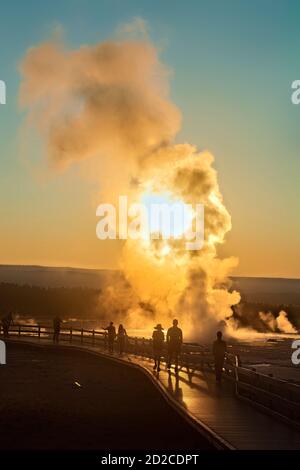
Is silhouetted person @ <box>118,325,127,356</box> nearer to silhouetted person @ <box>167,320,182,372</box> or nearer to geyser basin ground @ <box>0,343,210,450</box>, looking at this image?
geyser basin ground @ <box>0,343,210,450</box>

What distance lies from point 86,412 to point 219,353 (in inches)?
285

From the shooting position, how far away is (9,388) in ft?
99.2

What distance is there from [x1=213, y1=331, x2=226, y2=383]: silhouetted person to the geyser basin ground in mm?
2436

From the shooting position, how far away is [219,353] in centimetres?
2880

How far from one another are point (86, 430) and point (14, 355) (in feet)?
97.4

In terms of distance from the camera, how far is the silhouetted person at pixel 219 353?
28703mm

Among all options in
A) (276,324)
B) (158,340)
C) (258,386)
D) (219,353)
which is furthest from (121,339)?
(276,324)

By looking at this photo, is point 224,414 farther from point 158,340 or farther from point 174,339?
point 158,340

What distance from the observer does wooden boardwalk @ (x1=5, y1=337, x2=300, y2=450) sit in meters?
16.8

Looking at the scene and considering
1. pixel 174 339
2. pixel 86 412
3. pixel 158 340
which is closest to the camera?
pixel 86 412

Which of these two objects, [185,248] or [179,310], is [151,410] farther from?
[179,310]

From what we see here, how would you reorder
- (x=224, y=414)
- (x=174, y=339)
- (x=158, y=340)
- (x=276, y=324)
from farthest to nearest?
(x=276, y=324)
(x=158, y=340)
(x=174, y=339)
(x=224, y=414)
